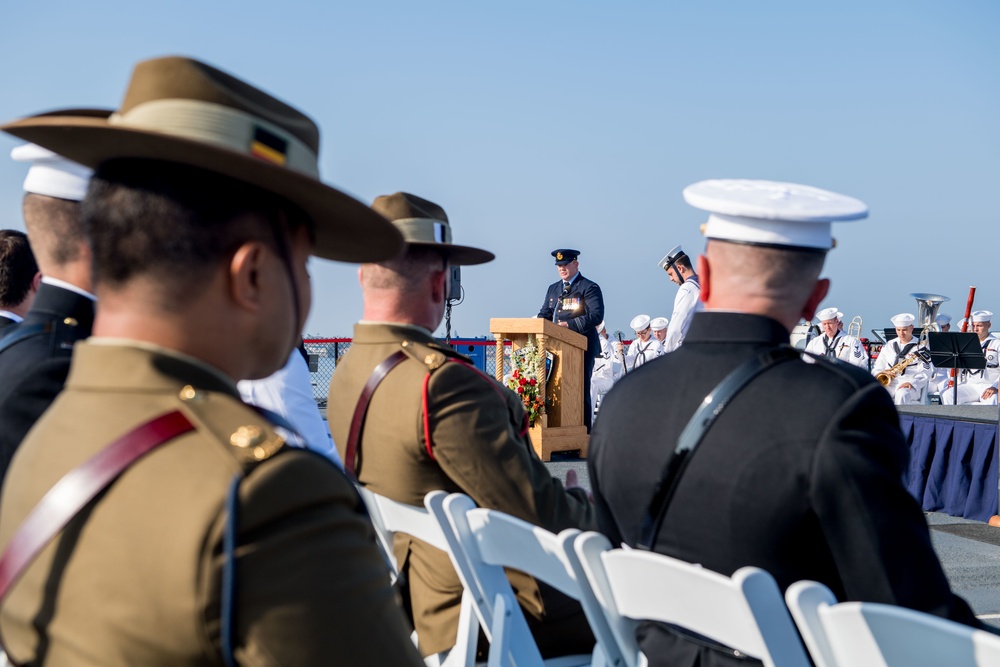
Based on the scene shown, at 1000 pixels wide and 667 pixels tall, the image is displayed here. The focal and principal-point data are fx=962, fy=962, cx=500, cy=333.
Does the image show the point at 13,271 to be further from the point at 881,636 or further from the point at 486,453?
the point at 881,636

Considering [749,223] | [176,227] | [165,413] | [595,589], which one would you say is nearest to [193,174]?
[176,227]

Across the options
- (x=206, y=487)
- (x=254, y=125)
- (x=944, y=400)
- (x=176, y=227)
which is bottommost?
(x=944, y=400)

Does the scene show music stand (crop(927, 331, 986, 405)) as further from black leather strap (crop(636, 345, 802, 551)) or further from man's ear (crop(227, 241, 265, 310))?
man's ear (crop(227, 241, 265, 310))

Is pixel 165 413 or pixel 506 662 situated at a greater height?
pixel 165 413

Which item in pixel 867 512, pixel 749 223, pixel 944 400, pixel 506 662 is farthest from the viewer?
pixel 944 400

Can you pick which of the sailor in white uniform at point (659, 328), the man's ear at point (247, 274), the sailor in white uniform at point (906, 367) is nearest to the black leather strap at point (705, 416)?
the man's ear at point (247, 274)

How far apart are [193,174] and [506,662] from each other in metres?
1.62

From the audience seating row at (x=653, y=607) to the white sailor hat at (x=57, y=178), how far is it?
45.8 inches

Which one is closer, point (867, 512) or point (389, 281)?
point (867, 512)

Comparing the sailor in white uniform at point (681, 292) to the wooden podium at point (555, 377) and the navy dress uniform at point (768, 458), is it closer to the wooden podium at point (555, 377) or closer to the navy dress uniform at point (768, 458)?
the wooden podium at point (555, 377)

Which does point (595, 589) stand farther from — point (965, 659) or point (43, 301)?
point (43, 301)

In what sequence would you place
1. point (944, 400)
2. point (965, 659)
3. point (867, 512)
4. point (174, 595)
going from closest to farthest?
point (174, 595)
point (965, 659)
point (867, 512)
point (944, 400)

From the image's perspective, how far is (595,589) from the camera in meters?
1.90

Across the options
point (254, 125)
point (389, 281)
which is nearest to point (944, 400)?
point (389, 281)
